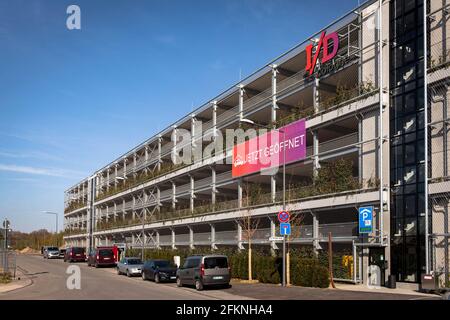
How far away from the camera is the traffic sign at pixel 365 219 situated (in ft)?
91.9

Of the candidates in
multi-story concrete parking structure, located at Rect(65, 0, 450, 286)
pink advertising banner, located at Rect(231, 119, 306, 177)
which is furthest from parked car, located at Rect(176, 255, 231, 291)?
pink advertising banner, located at Rect(231, 119, 306, 177)

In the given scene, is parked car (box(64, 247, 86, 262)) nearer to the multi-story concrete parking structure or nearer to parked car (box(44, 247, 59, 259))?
parked car (box(44, 247, 59, 259))

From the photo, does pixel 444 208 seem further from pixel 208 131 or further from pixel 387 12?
pixel 208 131

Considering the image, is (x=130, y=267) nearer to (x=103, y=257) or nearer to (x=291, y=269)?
(x=103, y=257)

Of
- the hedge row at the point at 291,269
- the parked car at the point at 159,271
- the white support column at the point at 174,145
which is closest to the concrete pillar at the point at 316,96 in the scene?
the hedge row at the point at 291,269

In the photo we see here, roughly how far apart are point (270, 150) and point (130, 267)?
13.7m

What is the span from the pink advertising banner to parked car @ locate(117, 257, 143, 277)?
1098 centimetres

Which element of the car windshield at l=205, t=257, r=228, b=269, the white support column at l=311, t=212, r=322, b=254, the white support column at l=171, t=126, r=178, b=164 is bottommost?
the car windshield at l=205, t=257, r=228, b=269

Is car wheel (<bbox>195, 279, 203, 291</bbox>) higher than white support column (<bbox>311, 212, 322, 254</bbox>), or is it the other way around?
white support column (<bbox>311, 212, 322, 254</bbox>)

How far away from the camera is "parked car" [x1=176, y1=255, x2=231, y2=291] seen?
86.2 ft

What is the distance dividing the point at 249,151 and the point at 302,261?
48.5 ft

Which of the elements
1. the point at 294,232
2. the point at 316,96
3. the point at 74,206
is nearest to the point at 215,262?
the point at 294,232

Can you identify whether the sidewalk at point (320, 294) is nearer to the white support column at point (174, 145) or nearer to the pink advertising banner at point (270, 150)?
the pink advertising banner at point (270, 150)

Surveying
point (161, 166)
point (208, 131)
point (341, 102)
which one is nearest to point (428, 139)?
point (341, 102)
